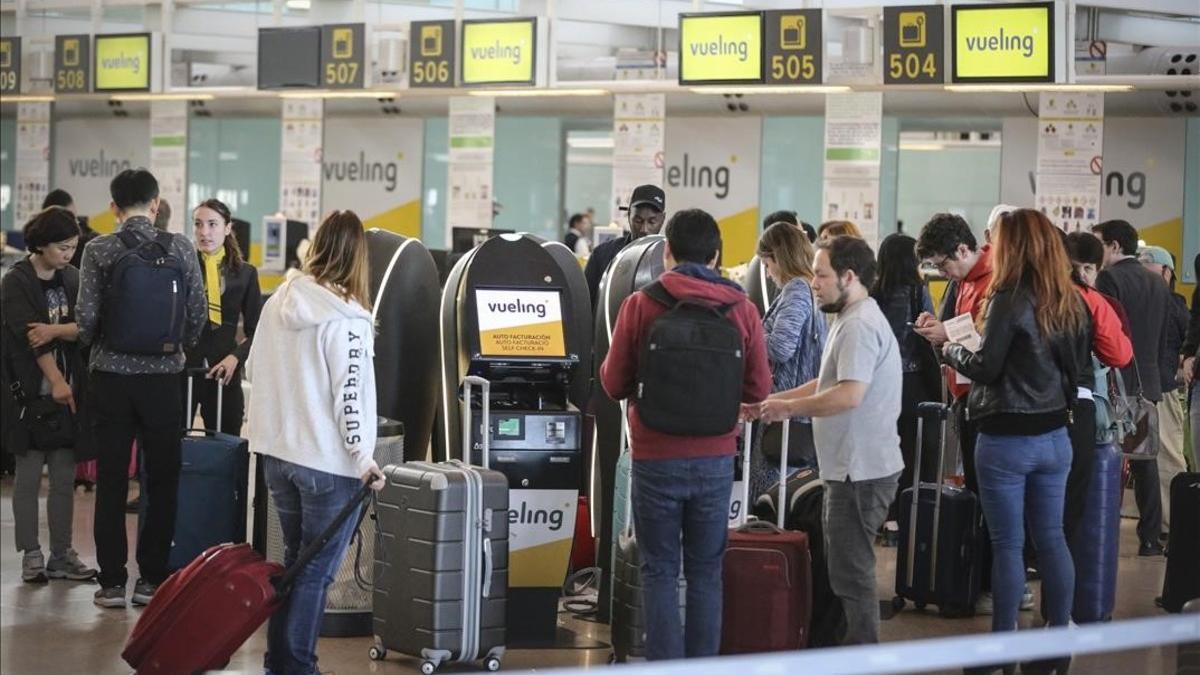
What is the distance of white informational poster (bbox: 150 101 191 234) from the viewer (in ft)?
49.1

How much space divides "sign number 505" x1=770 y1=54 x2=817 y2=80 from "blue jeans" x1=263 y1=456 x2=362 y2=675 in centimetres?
689

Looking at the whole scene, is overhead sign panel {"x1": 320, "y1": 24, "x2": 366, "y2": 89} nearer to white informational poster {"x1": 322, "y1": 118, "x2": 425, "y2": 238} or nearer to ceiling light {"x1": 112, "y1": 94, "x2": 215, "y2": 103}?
white informational poster {"x1": 322, "y1": 118, "x2": 425, "y2": 238}

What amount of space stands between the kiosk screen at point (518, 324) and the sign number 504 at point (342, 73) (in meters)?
7.65

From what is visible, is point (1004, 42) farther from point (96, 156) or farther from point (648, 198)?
point (96, 156)

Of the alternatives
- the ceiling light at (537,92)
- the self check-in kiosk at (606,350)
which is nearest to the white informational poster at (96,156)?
the ceiling light at (537,92)

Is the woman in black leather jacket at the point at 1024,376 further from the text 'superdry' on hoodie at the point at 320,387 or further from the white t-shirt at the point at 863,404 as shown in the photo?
the text 'superdry' on hoodie at the point at 320,387

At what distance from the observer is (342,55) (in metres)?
12.7

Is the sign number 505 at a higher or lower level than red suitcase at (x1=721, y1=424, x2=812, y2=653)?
higher

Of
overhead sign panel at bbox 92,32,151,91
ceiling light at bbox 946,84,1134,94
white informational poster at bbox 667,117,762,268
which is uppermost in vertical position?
overhead sign panel at bbox 92,32,151,91

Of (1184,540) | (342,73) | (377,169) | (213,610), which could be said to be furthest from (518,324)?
(377,169)

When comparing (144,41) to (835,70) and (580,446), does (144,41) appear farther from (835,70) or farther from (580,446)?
(580,446)

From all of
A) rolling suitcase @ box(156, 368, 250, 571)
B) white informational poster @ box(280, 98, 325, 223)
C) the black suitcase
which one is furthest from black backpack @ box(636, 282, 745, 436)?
white informational poster @ box(280, 98, 325, 223)

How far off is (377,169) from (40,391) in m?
8.69

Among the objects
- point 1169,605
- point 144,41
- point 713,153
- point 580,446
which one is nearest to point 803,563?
point 580,446
